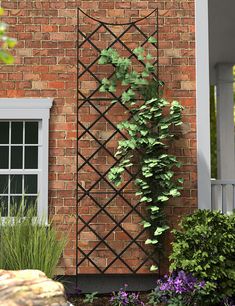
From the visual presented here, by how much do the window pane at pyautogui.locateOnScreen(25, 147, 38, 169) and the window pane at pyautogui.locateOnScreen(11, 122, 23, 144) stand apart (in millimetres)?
173

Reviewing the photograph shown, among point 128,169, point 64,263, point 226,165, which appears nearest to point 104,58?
point 128,169

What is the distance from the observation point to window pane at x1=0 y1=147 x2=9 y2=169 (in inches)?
284

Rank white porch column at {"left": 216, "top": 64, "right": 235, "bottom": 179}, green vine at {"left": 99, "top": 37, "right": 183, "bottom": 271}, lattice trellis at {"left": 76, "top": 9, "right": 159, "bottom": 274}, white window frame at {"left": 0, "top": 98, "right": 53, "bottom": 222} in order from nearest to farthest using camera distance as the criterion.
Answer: green vine at {"left": 99, "top": 37, "right": 183, "bottom": 271}, lattice trellis at {"left": 76, "top": 9, "right": 159, "bottom": 274}, white window frame at {"left": 0, "top": 98, "right": 53, "bottom": 222}, white porch column at {"left": 216, "top": 64, "right": 235, "bottom": 179}

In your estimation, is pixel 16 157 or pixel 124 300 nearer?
pixel 124 300

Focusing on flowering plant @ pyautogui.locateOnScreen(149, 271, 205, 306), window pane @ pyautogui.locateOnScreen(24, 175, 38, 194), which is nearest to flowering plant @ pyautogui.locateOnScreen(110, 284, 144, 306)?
flowering plant @ pyautogui.locateOnScreen(149, 271, 205, 306)

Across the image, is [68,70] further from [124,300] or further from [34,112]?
[124,300]

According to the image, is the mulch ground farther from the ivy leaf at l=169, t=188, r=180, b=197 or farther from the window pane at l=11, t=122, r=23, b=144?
the window pane at l=11, t=122, r=23, b=144

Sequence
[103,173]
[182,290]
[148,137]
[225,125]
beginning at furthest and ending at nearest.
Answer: [225,125]
[103,173]
[148,137]
[182,290]

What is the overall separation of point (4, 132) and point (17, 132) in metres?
0.19

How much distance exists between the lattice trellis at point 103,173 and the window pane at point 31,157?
63cm

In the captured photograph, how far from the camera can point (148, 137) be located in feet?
22.9

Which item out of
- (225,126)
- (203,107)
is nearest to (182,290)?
(203,107)

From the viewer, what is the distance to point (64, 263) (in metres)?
7.05

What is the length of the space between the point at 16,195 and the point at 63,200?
664 mm
